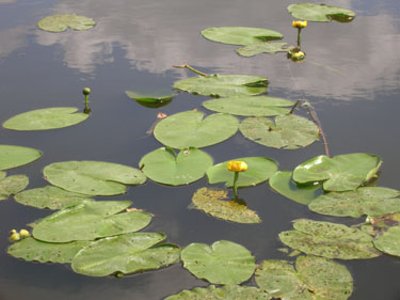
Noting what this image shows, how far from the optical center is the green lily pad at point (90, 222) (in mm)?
1720

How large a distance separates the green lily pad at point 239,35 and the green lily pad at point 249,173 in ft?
3.67

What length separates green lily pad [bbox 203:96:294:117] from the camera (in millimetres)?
2363

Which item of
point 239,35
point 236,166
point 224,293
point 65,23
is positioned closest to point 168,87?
point 239,35

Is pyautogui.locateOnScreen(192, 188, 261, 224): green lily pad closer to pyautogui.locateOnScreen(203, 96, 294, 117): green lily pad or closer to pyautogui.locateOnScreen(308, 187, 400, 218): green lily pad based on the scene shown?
pyautogui.locateOnScreen(308, 187, 400, 218): green lily pad

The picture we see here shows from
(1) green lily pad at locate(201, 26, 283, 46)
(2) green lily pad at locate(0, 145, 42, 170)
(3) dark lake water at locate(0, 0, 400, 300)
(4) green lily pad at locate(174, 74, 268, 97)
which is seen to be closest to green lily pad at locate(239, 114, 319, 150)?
(3) dark lake water at locate(0, 0, 400, 300)

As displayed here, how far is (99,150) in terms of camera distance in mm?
2197

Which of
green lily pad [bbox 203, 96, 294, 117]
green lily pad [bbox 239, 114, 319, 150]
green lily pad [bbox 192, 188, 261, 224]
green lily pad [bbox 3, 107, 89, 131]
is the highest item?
green lily pad [bbox 203, 96, 294, 117]

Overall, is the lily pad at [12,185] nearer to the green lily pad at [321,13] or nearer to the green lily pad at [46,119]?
the green lily pad at [46,119]

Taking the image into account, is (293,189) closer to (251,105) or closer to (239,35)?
(251,105)

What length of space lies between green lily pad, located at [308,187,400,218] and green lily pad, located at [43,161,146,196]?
0.56m

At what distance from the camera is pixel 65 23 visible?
3.34 m

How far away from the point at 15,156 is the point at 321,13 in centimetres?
193

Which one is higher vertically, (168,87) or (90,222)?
(168,87)

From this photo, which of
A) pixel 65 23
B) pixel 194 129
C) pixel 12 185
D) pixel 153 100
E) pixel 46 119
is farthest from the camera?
pixel 65 23
